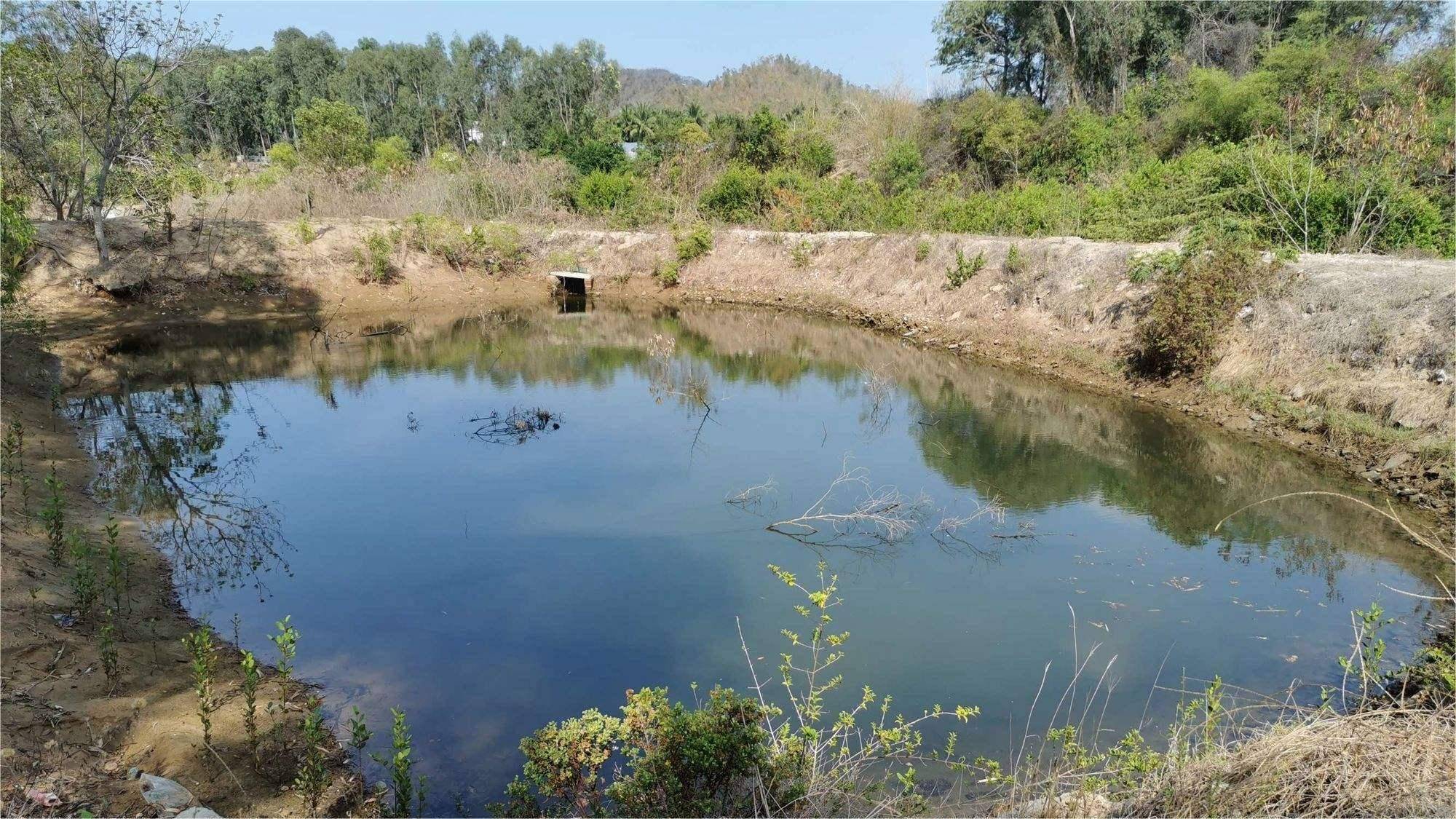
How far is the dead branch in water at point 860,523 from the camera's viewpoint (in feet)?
26.8

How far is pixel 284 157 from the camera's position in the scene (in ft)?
108

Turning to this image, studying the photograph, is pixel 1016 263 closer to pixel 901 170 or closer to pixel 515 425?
pixel 515 425

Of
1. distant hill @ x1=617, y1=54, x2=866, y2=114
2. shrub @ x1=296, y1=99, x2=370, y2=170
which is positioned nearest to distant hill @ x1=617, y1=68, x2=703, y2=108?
distant hill @ x1=617, y1=54, x2=866, y2=114

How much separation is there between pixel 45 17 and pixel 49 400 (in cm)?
890

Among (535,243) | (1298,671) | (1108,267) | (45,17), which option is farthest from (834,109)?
(1298,671)

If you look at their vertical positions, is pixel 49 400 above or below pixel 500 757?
above

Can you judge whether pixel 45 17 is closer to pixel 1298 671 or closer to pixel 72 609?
pixel 72 609

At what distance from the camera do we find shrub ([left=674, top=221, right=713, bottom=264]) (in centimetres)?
2389

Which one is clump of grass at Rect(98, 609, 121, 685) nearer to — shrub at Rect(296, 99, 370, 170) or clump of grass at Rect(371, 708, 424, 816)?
clump of grass at Rect(371, 708, 424, 816)

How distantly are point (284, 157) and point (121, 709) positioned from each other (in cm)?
3303

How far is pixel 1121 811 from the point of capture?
11.9ft

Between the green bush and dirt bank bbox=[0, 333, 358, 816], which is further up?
the green bush

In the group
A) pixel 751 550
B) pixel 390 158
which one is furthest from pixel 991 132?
pixel 751 550

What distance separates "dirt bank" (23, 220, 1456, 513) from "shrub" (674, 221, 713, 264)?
0.34m
